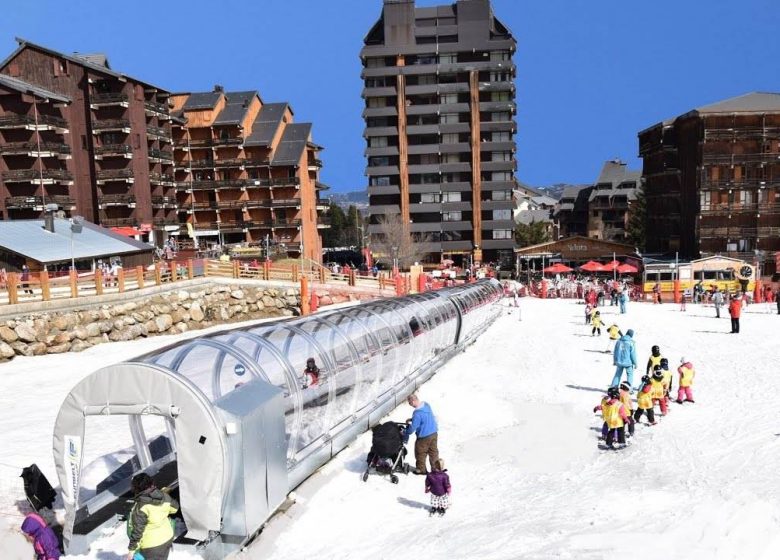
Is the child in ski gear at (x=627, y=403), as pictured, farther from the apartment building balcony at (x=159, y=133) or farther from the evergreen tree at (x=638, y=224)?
the evergreen tree at (x=638, y=224)

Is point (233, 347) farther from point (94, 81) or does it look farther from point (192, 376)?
point (94, 81)

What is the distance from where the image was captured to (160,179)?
5769 cm

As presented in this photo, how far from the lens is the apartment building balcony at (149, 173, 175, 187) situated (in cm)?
5684

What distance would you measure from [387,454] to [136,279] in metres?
24.3

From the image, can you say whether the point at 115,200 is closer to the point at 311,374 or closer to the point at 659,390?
the point at 311,374

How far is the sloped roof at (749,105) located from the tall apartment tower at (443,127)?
25794 millimetres

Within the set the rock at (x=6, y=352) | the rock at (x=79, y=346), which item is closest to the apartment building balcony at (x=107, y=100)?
the rock at (x=79, y=346)

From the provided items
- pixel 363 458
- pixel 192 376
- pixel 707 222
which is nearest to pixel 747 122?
pixel 707 222

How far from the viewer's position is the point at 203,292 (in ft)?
117

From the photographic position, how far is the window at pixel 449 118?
252 feet

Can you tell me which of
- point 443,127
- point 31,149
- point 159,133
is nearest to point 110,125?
point 159,133

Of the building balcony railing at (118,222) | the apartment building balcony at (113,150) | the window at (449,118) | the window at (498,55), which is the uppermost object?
the window at (498,55)

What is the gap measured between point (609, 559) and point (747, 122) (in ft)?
175

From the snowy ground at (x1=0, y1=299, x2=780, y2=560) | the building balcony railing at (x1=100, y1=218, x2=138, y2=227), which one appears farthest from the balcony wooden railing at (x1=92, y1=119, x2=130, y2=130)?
the snowy ground at (x1=0, y1=299, x2=780, y2=560)
